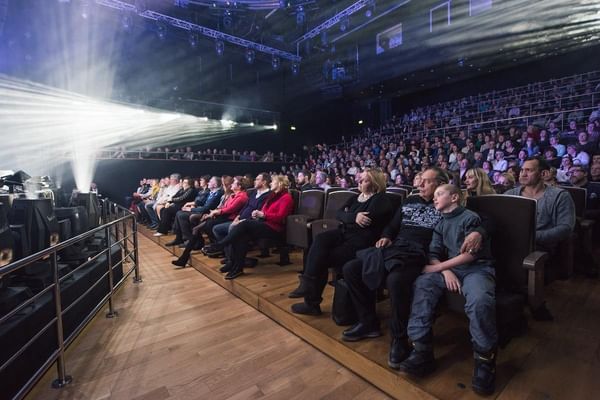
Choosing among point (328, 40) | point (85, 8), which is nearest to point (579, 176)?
point (328, 40)

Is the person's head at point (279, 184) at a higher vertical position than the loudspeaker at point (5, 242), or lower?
higher

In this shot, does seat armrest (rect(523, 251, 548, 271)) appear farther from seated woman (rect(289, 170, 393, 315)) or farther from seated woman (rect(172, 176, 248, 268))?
seated woman (rect(172, 176, 248, 268))

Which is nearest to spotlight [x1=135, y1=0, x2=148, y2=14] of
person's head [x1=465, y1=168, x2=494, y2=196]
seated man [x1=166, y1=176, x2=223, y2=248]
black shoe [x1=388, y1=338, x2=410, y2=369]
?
seated man [x1=166, y1=176, x2=223, y2=248]

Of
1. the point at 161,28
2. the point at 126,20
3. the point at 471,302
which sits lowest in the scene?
the point at 471,302

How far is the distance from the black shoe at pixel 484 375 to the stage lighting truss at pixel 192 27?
8693mm

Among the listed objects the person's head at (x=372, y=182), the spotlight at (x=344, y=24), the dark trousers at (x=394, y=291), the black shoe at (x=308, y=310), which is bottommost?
the black shoe at (x=308, y=310)

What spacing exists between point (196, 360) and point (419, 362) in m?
1.12

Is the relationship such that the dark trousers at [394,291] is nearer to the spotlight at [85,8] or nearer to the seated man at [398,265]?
the seated man at [398,265]

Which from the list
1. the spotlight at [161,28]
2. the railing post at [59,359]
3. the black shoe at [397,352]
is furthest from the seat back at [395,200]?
the spotlight at [161,28]

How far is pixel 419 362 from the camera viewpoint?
4.08 feet

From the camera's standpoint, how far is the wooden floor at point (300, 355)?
4.05ft

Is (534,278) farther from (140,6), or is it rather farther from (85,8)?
(85,8)

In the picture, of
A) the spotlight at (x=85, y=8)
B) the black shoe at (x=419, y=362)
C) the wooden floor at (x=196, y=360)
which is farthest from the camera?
the spotlight at (x=85, y=8)

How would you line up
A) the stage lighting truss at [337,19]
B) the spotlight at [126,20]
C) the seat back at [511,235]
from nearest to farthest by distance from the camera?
the seat back at [511,235] → the spotlight at [126,20] → the stage lighting truss at [337,19]
